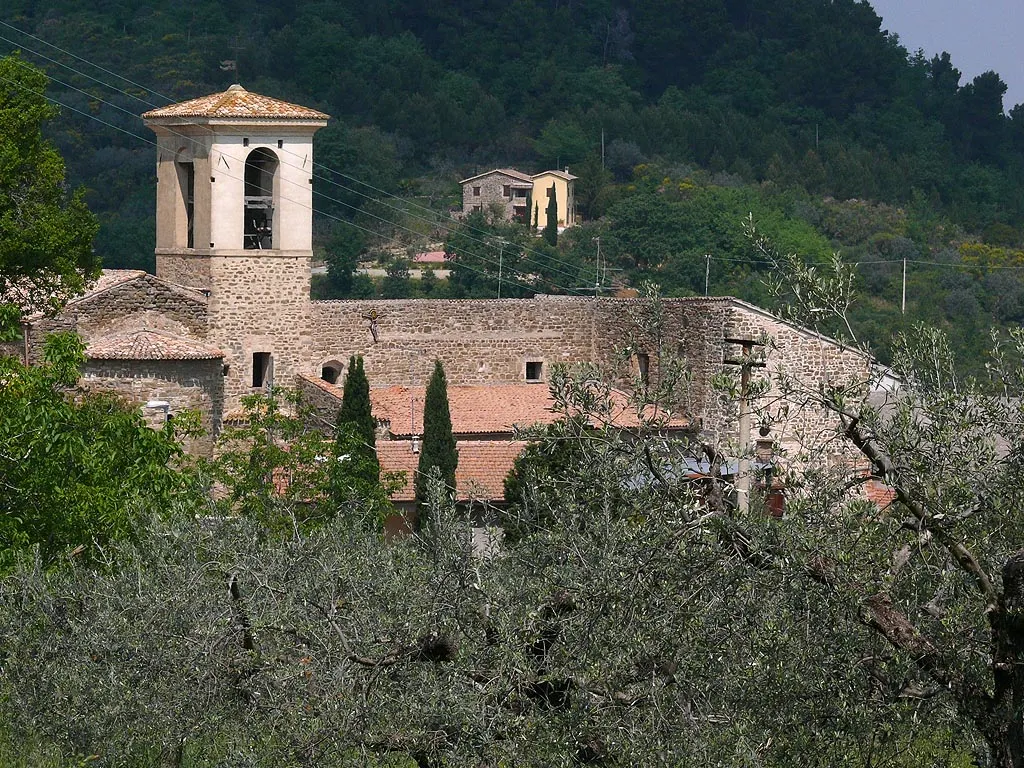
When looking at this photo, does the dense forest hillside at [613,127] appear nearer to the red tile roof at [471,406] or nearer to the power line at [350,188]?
the power line at [350,188]

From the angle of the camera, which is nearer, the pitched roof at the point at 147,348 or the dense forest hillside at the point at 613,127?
the pitched roof at the point at 147,348

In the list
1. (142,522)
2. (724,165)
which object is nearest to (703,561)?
(142,522)

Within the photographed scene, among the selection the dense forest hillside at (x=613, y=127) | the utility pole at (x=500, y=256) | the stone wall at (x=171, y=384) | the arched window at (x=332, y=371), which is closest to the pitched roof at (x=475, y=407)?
the arched window at (x=332, y=371)

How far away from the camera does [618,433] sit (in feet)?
26.3

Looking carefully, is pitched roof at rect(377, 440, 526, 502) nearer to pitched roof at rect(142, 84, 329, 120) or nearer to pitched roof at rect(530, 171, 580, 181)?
pitched roof at rect(142, 84, 329, 120)

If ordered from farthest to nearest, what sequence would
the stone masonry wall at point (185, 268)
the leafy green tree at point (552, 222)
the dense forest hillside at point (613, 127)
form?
the leafy green tree at point (552, 222)
the dense forest hillside at point (613, 127)
the stone masonry wall at point (185, 268)

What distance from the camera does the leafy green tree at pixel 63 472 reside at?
1219cm

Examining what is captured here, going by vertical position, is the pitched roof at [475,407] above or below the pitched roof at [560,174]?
below

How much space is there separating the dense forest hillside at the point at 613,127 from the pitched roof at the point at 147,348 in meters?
20.7

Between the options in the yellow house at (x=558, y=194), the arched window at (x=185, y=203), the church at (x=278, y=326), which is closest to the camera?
the church at (x=278, y=326)

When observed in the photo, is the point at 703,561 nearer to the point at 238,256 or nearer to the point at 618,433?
the point at 618,433

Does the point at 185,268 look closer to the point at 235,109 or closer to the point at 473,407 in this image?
the point at 235,109

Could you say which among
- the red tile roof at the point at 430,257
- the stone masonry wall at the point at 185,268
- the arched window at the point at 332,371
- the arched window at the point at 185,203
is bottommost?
the arched window at the point at 332,371

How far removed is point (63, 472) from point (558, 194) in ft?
177
